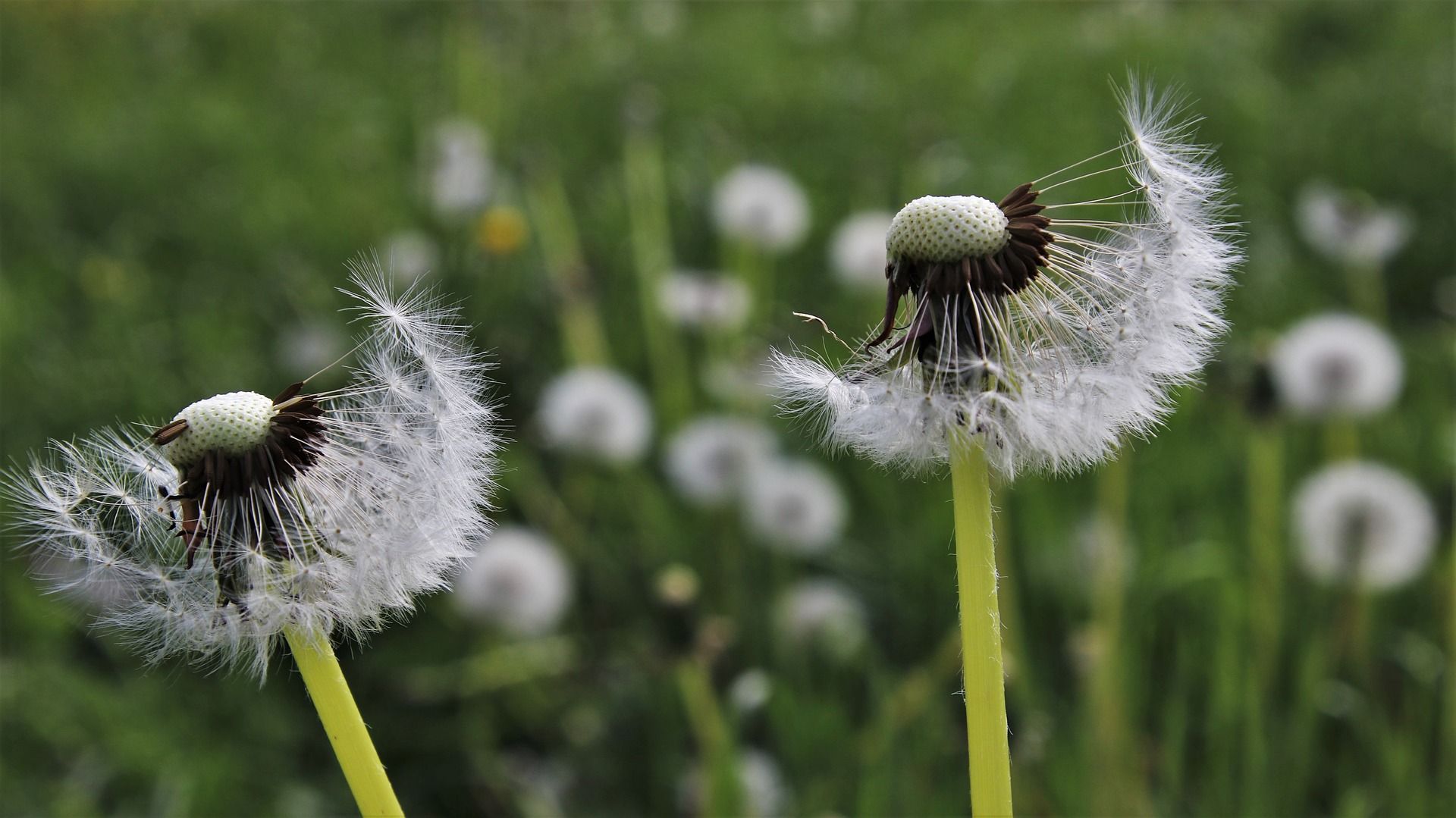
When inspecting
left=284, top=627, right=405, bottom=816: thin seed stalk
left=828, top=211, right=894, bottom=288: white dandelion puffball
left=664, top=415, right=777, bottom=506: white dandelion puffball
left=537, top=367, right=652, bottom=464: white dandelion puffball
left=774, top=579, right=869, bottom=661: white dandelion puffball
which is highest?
left=828, top=211, right=894, bottom=288: white dandelion puffball

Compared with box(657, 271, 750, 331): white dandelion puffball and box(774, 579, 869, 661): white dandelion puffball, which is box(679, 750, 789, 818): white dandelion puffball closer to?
box(774, 579, 869, 661): white dandelion puffball

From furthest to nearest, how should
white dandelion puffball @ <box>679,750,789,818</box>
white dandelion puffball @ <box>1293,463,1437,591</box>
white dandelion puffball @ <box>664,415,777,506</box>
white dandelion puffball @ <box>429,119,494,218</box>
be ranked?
white dandelion puffball @ <box>429,119,494,218</box> → white dandelion puffball @ <box>664,415,777,506</box> → white dandelion puffball @ <box>1293,463,1437,591</box> → white dandelion puffball @ <box>679,750,789,818</box>

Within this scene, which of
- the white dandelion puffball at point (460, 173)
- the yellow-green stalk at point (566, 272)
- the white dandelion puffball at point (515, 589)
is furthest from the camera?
the white dandelion puffball at point (460, 173)

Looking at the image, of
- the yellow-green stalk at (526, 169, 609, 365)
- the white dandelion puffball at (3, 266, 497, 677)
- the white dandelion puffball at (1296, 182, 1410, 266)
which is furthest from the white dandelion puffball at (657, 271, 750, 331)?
the white dandelion puffball at (3, 266, 497, 677)

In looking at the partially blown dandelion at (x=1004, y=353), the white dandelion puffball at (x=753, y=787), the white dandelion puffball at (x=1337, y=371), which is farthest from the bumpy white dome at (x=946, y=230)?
the white dandelion puffball at (x=1337, y=371)

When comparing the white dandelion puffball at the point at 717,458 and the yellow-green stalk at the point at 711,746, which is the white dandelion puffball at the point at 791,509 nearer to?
the white dandelion puffball at the point at 717,458

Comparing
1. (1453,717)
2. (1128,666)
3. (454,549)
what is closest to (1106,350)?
(454,549)

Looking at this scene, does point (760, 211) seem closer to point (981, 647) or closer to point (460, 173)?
point (460, 173)
